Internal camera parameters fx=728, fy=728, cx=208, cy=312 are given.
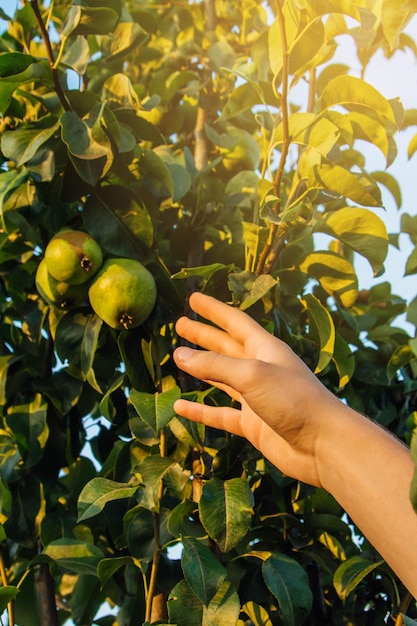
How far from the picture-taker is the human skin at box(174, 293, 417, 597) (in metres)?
0.78

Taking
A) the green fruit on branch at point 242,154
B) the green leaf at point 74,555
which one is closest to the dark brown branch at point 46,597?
the green leaf at point 74,555

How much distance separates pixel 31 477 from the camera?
148 cm

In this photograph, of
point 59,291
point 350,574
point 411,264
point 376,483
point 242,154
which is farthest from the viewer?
point 242,154

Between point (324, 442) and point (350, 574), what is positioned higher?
point (324, 442)

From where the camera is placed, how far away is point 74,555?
1.28 metres

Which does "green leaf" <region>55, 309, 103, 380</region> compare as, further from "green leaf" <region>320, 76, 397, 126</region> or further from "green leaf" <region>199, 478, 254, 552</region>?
"green leaf" <region>320, 76, 397, 126</region>

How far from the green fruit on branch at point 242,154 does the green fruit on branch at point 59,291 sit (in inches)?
23.5

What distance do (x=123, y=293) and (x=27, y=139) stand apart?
36cm

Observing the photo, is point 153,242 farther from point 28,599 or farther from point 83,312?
point 28,599

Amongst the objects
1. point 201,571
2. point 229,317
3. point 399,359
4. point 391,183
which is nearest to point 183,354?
point 229,317

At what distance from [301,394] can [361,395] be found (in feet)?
2.69

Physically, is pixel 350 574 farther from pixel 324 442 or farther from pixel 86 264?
pixel 86 264

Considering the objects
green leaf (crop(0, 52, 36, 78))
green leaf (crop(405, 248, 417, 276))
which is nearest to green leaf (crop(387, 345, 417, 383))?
green leaf (crop(405, 248, 417, 276))

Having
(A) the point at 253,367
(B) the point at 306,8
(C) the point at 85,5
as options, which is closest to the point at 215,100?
(C) the point at 85,5
